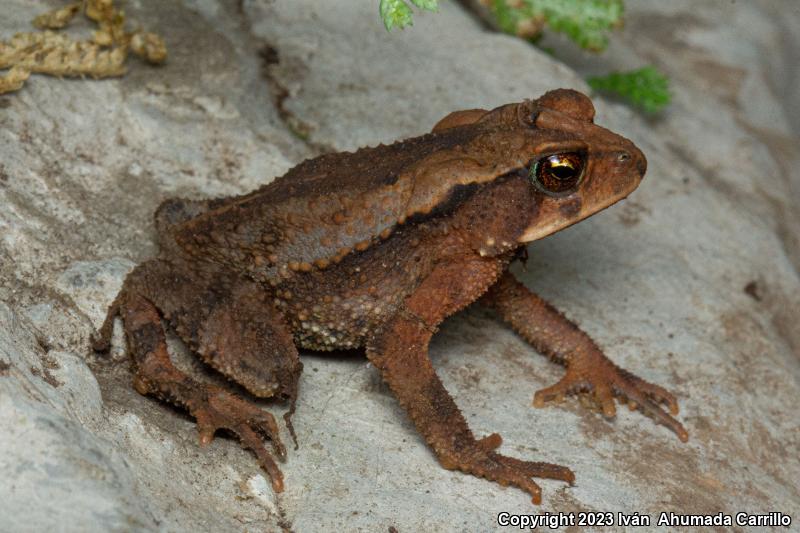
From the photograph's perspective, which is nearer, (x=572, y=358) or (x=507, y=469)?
(x=507, y=469)

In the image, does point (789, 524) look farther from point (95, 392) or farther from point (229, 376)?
point (95, 392)

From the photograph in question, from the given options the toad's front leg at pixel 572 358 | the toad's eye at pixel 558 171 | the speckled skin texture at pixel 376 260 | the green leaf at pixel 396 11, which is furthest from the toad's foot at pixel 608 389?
the green leaf at pixel 396 11

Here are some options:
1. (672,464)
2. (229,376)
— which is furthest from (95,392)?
(672,464)

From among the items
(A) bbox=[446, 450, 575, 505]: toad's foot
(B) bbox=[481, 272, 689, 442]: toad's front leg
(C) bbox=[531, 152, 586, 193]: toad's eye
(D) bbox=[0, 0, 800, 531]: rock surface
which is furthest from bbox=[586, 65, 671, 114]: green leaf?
(A) bbox=[446, 450, 575, 505]: toad's foot

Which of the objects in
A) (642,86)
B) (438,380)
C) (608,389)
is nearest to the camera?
(438,380)

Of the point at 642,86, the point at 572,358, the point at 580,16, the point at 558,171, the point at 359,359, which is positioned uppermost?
the point at 558,171

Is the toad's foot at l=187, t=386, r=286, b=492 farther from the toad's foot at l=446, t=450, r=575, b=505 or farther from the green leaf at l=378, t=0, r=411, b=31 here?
the green leaf at l=378, t=0, r=411, b=31

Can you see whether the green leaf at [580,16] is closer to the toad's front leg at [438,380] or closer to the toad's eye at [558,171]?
the toad's eye at [558,171]

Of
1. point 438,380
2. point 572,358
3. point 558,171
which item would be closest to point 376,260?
point 438,380

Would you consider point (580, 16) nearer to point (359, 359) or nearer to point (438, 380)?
point (359, 359)
